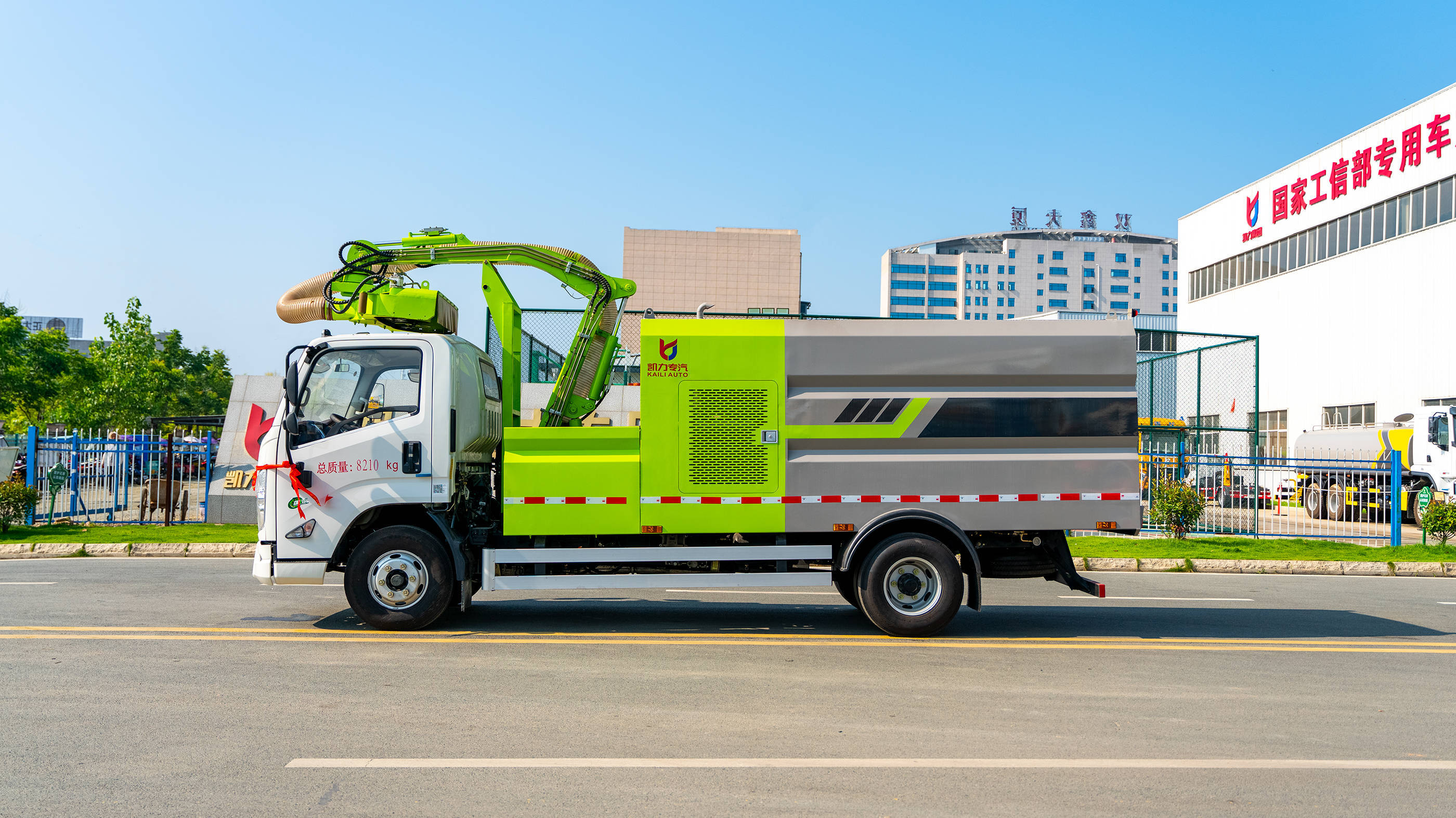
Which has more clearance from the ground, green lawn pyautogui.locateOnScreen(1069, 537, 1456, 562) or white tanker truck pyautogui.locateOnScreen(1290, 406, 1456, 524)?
white tanker truck pyautogui.locateOnScreen(1290, 406, 1456, 524)

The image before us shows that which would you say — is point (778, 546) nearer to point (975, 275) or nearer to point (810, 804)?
point (810, 804)

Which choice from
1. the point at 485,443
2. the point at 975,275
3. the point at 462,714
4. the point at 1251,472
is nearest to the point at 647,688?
the point at 462,714

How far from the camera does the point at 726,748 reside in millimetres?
4949

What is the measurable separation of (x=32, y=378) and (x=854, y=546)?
42101 mm

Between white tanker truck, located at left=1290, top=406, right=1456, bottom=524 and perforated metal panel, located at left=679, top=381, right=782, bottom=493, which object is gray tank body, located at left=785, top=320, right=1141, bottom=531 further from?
white tanker truck, located at left=1290, top=406, right=1456, bottom=524

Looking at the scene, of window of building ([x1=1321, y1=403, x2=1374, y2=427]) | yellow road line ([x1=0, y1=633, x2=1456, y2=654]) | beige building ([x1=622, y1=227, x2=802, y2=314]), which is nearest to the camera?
yellow road line ([x1=0, y1=633, x2=1456, y2=654])

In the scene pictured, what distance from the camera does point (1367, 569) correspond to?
13406mm

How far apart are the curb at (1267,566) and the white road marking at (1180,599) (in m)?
2.41

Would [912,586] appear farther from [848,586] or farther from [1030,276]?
[1030,276]

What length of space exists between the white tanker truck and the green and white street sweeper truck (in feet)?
32.0

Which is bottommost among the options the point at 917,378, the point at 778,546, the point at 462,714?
the point at 462,714

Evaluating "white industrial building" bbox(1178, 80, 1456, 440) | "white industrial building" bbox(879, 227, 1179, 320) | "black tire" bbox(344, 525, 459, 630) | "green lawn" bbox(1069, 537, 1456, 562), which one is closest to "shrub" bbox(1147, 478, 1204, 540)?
"green lawn" bbox(1069, 537, 1456, 562)

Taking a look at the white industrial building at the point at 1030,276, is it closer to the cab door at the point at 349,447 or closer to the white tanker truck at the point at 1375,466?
the white tanker truck at the point at 1375,466

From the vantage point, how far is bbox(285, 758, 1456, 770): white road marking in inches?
184
